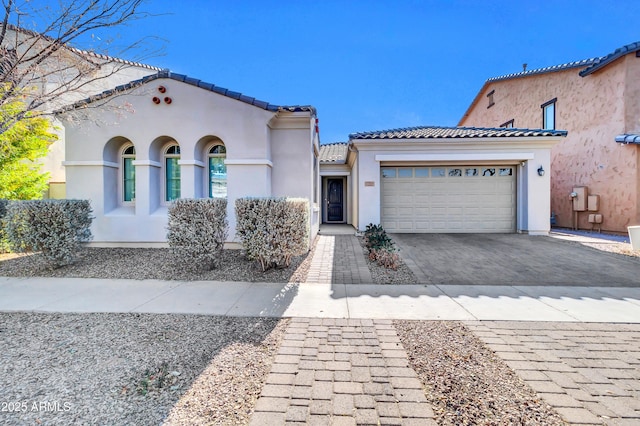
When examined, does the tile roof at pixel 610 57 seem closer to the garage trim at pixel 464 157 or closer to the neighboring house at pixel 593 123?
the neighboring house at pixel 593 123

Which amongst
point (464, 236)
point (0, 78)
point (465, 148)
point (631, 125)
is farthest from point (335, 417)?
point (631, 125)

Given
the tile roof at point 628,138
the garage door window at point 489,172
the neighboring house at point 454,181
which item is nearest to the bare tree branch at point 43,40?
the neighboring house at point 454,181

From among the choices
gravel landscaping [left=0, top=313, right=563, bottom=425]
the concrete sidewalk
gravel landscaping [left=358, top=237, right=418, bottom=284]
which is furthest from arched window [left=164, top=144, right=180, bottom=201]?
gravel landscaping [left=358, top=237, right=418, bottom=284]

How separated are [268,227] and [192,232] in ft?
5.67

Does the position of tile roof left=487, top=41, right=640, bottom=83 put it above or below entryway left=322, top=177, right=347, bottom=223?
above

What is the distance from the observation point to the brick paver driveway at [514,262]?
243 inches

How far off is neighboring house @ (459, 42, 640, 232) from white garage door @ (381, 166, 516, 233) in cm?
454

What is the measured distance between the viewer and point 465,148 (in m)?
11.6

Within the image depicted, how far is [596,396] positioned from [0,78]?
823 cm

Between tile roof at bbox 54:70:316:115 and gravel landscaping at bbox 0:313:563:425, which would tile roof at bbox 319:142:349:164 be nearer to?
tile roof at bbox 54:70:316:115

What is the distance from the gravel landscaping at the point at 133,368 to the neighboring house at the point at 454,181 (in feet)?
27.9

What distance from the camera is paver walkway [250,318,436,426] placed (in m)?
Answer: 2.27

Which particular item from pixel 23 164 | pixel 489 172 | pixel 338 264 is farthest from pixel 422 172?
pixel 23 164

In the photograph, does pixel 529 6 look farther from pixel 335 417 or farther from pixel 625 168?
pixel 335 417
